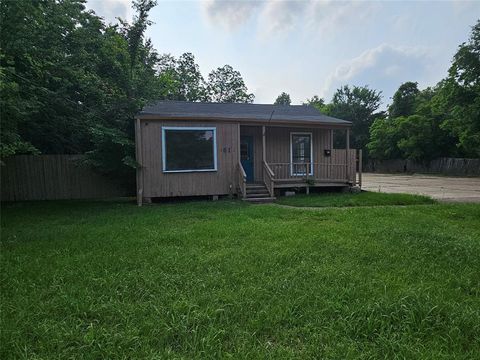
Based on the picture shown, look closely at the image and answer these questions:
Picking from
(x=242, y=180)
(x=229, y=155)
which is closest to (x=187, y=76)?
(x=229, y=155)

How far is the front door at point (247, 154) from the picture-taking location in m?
12.0

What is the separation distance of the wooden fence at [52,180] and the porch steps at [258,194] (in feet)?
14.7

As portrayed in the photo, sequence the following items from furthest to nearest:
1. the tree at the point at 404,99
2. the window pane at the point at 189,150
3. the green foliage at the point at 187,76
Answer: the tree at the point at 404,99 < the green foliage at the point at 187,76 < the window pane at the point at 189,150

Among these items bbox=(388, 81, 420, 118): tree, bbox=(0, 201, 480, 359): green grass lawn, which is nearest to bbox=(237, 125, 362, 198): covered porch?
bbox=(0, 201, 480, 359): green grass lawn

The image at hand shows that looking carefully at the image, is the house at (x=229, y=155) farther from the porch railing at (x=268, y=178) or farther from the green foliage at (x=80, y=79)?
the green foliage at (x=80, y=79)

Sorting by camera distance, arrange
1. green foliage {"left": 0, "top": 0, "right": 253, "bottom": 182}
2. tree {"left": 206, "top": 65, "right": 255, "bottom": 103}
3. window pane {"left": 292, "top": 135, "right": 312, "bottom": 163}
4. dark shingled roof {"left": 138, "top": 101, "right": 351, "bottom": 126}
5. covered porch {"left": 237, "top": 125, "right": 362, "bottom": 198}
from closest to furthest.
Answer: green foliage {"left": 0, "top": 0, "right": 253, "bottom": 182}
dark shingled roof {"left": 138, "top": 101, "right": 351, "bottom": 126}
covered porch {"left": 237, "top": 125, "right": 362, "bottom": 198}
window pane {"left": 292, "top": 135, "right": 312, "bottom": 163}
tree {"left": 206, "top": 65, "right": 255, "bottom": 103}

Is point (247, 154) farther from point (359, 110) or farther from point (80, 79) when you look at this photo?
point (359, 110)

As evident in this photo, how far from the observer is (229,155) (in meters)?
10.6

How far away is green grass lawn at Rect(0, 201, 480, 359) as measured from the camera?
227 cm

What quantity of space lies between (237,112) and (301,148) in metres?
2.87

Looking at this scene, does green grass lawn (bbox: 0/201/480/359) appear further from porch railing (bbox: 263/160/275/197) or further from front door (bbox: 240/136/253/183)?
front door (bbox: 240/136/253/183)

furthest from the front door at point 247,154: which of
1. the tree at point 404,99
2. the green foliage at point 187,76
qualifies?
the tree at point 404,99

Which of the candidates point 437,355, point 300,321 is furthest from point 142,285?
point 437,355

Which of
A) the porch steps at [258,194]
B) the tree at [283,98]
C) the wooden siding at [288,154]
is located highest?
the tree at [283,98]
